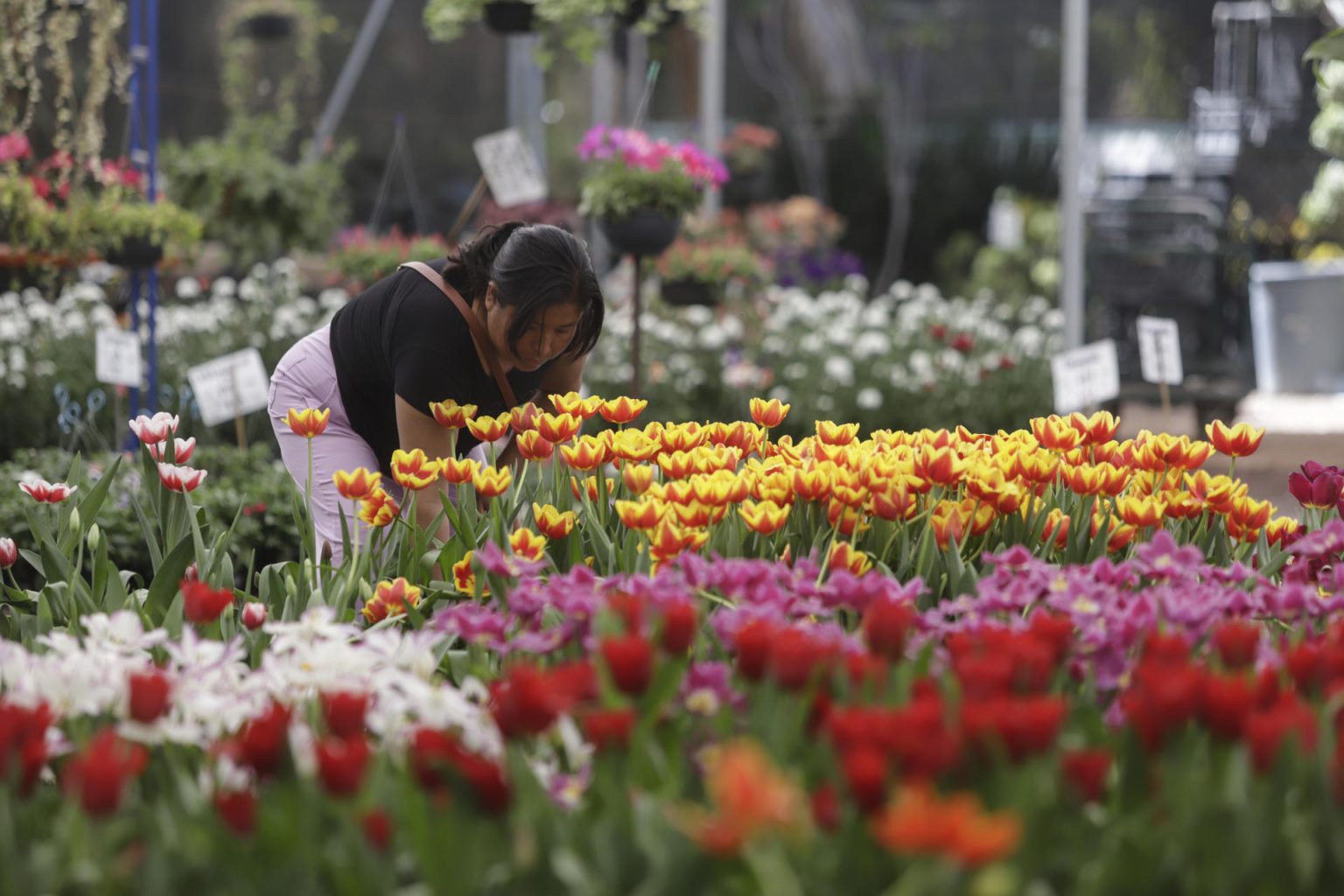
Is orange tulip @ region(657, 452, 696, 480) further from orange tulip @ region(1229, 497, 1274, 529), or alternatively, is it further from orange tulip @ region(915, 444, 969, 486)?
orange tulip @ region(1229, 497, 1274, 529)

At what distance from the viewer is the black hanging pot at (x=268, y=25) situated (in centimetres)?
891

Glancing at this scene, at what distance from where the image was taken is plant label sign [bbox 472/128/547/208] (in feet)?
18.0

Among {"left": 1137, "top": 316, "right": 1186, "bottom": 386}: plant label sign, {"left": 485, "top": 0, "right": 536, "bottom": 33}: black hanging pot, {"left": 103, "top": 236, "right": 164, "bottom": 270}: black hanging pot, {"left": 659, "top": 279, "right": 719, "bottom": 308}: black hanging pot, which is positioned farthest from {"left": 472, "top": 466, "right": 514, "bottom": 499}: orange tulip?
{"left": 659, "top": 279, "right": 719, "bottom": 308}: black hanging pot

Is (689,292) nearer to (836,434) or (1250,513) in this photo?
(836,434)

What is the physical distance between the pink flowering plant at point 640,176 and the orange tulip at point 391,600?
323cm

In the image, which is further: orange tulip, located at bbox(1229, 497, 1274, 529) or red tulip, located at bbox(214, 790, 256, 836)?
orange tulip, located at bbox(1229, 497, 1274, 529)

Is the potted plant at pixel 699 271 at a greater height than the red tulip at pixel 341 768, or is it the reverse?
the potted plant at pixel 699 271

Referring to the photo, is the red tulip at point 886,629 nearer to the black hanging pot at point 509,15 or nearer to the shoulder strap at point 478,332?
the shoulder strap at point 478,332

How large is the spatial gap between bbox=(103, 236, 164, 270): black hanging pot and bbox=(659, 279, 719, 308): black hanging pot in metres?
1.93

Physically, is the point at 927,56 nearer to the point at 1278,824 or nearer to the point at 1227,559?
the point at 1227,559

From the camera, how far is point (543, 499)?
2.60 meters

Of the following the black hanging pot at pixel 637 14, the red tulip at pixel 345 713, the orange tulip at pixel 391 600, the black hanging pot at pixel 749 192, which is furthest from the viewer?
the black hanging pot at pixel 749 192

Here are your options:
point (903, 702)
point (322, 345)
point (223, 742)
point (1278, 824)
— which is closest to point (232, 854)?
point (223, 742)

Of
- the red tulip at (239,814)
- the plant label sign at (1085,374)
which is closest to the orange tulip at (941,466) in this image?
the red tulip at (239,814)
